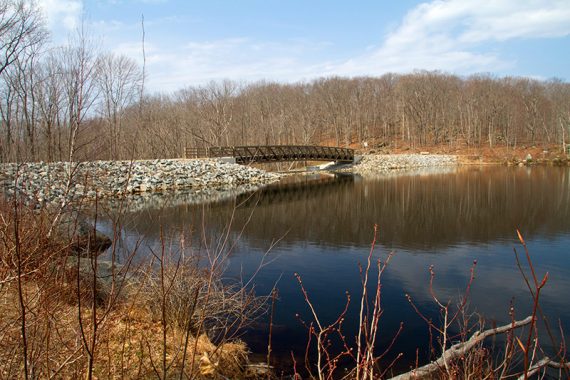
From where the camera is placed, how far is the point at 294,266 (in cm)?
1109

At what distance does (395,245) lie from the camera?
1312cm

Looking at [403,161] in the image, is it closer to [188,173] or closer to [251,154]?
[251,154]

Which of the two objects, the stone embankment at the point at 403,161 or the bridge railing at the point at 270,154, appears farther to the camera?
the stone embankment at the point at 403,161

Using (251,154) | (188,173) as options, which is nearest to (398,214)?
(188,173)

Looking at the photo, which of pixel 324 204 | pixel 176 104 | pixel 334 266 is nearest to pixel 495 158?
pixel 324 204

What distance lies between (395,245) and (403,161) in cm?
4189

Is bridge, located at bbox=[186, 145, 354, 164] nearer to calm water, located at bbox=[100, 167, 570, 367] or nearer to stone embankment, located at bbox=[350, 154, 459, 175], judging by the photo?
stone embankment, located at bbox=[350, 154, 459, 175]

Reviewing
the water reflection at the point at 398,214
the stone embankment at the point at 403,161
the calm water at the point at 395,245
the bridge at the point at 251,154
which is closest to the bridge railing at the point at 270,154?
the bridge at the point at 251,154

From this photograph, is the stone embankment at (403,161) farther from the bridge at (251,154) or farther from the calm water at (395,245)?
the calm water at (395,245)

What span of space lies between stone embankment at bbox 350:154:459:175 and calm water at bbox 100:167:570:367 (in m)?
24.6

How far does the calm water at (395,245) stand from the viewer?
793 centimetres

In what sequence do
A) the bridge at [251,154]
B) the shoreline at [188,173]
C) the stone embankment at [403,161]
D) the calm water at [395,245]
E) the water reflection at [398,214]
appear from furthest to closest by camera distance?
1. the stone embankment at [403,161]
2. the bridge at [251,154]
3. the shoreline at [188,173]
4. the water reflection at [398,214]
5. the calm water at [395,245]

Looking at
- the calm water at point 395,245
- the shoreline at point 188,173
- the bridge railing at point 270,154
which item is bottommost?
the calm water at point 395,245

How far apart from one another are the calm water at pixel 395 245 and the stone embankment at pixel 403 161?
24.6 m
